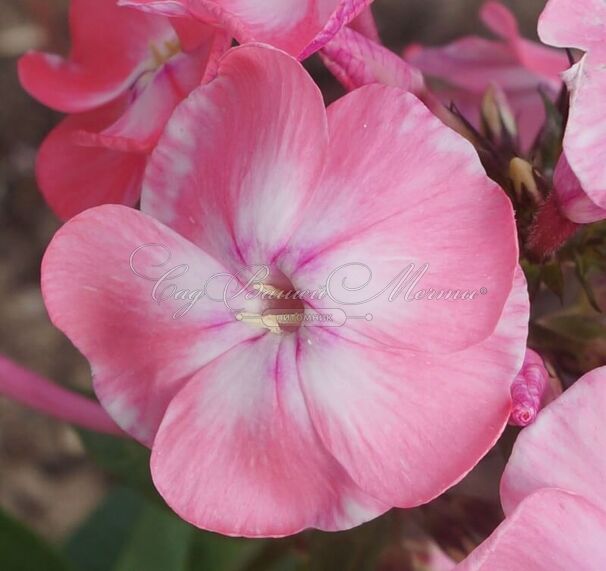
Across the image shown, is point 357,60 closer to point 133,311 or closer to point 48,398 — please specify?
point 133,311

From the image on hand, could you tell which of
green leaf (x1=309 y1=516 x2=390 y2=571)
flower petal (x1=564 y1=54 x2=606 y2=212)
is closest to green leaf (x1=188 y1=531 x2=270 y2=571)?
green leaf (x1=309 y1=516 x2=390 y2=571)

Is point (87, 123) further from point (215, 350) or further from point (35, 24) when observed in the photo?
point (35, 24)

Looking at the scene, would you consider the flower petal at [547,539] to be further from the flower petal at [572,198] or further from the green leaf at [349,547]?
the green leaf at [349,547]

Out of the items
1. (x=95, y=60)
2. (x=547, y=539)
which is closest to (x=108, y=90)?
(x=95, y=60)

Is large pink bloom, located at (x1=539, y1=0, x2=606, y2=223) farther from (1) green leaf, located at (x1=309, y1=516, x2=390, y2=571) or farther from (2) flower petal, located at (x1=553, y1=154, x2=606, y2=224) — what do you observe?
(1) green leaf, located at (x1=309, y1=516, x2=390, y2=571)

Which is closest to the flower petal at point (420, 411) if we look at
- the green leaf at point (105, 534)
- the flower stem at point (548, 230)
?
the flower stem at point (548, 230)
